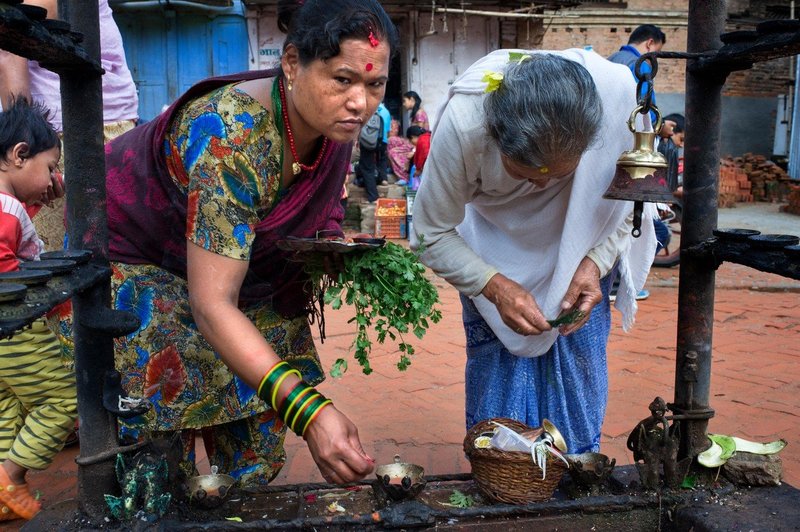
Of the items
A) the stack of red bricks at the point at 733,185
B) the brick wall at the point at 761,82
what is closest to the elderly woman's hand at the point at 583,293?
the stack of red bricks at the point at 733,185

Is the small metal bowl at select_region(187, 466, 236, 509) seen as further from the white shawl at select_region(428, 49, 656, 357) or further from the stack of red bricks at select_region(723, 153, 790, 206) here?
the stack of red bricks at select_region(723, 153, 790, 206)

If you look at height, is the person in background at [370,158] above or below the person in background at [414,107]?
below

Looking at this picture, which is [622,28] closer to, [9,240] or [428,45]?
[428,45]

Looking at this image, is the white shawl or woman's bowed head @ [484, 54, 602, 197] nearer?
woman's bowed head @ [484, 54, 602, 197]

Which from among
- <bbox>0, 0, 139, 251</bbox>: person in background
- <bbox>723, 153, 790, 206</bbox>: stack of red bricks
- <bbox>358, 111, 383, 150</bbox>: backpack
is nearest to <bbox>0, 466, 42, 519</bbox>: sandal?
<bbox>0, 0, 139, 251</bbox>: person in background

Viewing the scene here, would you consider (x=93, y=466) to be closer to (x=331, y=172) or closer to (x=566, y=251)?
(x=331, y=172)

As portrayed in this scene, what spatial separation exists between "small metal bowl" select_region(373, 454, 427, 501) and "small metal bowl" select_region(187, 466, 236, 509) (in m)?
0.39

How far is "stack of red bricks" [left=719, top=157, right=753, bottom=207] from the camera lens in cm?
1202

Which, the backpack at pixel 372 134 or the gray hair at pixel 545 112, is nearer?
the gray hair at pixel 545 112

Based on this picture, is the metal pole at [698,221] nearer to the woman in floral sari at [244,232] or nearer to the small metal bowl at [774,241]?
the small metal bowl at [774,241]

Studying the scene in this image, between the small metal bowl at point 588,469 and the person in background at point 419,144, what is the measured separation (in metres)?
8.06

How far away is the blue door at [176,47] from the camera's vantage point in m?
12.0

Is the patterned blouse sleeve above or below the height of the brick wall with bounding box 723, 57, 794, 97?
below

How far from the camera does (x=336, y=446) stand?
156 centimetres
